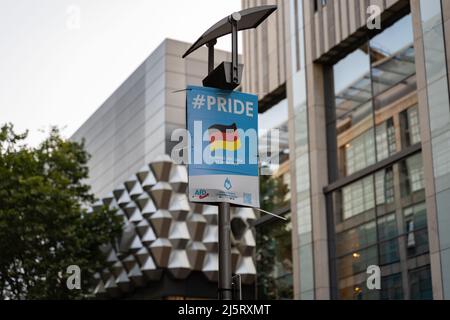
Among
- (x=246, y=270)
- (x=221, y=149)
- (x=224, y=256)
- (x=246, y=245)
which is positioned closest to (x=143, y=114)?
(x=246, y=245)

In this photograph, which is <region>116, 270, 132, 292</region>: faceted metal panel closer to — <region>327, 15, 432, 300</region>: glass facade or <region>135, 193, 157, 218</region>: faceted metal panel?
<region>135, 193, 157, 218</region>: faceted metal panel

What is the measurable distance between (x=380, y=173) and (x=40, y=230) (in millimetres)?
19475

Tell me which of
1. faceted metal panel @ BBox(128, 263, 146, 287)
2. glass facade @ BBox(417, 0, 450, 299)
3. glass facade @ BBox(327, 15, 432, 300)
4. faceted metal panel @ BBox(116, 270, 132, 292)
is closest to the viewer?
glass facade @ BBox(417, 0, 450, 299)

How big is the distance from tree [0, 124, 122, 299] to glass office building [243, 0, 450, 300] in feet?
38.5

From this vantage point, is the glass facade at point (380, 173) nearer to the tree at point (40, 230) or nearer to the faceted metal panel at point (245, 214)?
the faceted metal panel at point (245, 214)

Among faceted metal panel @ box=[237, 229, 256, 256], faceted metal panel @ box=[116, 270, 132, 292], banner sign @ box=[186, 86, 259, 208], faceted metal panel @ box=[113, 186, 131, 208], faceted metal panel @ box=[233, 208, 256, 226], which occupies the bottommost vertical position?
banner sign @ box=[186, 86, 259, 208]

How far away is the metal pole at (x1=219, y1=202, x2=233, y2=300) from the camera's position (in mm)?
9320

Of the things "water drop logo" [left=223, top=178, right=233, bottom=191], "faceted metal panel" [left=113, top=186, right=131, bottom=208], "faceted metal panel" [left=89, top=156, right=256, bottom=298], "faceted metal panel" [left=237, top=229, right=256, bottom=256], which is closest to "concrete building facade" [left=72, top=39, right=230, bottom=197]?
"faceted metal panel" [left=113, top=186, right=131, bottom=208]

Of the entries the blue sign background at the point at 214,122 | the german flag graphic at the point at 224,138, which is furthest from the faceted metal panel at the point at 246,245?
the german flag graphic at the point at 224,138

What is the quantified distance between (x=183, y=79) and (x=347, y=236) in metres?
19.9

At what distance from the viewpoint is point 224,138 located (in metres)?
10.4

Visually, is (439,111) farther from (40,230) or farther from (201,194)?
(40,230)

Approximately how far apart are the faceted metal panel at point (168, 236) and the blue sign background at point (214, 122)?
30.3 m
